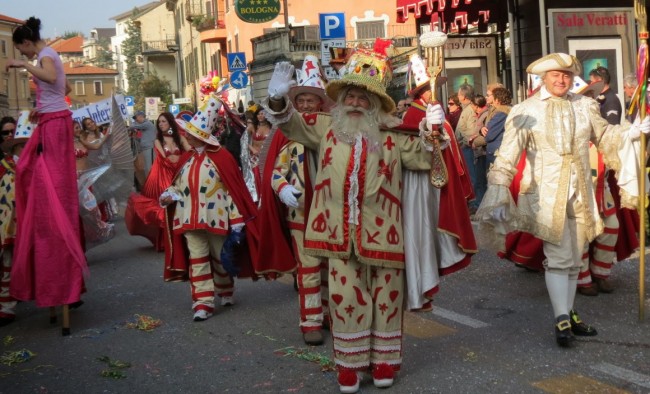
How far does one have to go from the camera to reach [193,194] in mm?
8039

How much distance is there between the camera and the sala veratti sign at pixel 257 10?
2680cm

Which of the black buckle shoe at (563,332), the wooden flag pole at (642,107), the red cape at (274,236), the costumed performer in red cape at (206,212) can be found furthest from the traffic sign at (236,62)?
the black buckle shoe at (563,332)

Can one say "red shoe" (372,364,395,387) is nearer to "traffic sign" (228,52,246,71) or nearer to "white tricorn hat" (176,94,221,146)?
"white tricorn hat" (176,94,221,146)

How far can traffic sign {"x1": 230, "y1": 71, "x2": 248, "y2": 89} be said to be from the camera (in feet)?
82.8

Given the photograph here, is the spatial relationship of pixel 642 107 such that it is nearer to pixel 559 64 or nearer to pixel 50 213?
pixel 559 64

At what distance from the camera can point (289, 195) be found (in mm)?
6441

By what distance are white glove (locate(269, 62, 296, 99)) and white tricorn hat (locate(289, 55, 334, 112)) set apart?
4.13 feet

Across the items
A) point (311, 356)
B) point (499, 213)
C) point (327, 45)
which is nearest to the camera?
point (499, 213)

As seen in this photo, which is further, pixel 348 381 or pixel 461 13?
pixel 461 13

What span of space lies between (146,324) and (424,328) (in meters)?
2.21

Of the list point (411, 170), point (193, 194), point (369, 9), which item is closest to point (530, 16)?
point (193, 194)

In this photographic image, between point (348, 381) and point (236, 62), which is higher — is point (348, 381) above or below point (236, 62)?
below

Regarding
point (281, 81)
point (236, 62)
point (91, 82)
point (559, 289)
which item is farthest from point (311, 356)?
point (91, 82)

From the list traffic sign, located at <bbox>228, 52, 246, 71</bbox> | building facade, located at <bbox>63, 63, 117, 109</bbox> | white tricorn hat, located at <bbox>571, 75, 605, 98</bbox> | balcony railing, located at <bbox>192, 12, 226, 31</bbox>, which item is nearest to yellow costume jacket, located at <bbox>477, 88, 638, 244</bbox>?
white tricorn hat, located at <bbox>571, 75, 605, 98</bbox>
